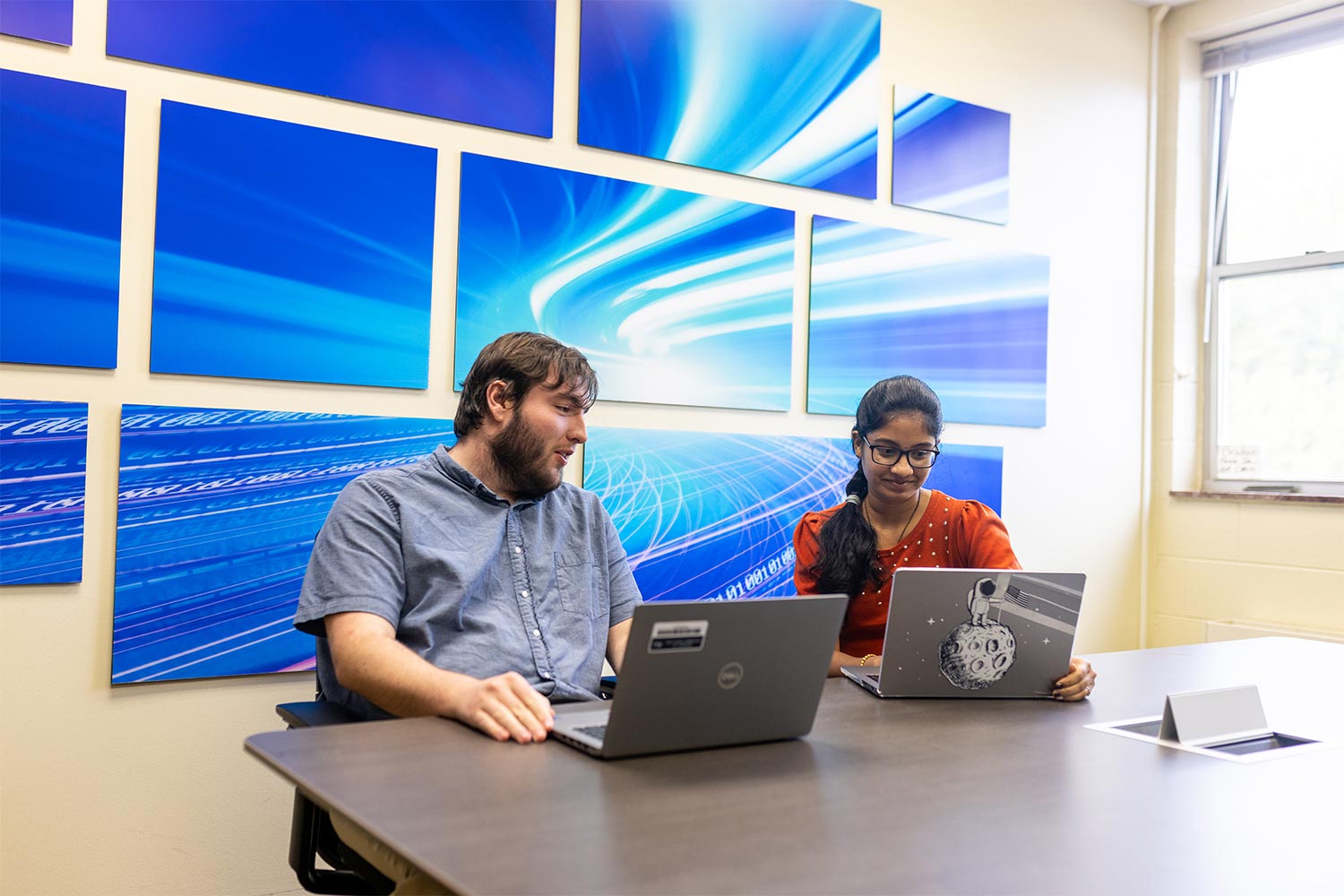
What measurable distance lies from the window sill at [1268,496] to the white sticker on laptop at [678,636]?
3286mm

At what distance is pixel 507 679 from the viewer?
145 cm

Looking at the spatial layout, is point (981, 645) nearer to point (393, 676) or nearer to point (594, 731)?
point (594, 731)

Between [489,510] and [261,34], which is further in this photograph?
[261,34]

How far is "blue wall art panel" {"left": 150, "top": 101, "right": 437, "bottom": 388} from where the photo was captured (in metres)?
2.30

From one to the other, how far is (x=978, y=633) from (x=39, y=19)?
210 cm

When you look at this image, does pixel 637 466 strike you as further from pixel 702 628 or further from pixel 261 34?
pixel 702 628

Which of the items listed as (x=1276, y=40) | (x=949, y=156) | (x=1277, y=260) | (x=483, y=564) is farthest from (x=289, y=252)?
(x=1276, y=40)

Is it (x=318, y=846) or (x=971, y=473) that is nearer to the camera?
(x=318, y=846)

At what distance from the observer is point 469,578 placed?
6.15 ft

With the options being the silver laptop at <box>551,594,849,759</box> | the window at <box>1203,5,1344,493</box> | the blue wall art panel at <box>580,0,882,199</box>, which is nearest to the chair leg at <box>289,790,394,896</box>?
the silver laptop at <box>551,594,849,759</box>

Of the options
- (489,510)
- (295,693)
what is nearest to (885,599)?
(489,510)

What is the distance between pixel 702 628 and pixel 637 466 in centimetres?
169

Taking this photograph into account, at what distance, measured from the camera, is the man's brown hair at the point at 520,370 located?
2.04m

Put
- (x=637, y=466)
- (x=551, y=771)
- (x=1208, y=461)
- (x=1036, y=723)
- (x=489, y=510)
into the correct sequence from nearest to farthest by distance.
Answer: (x=551, y=771) → (x=1036, y=723) → (x=489, y=510) → (x=637, y=466) → (x=1208, y=461)
